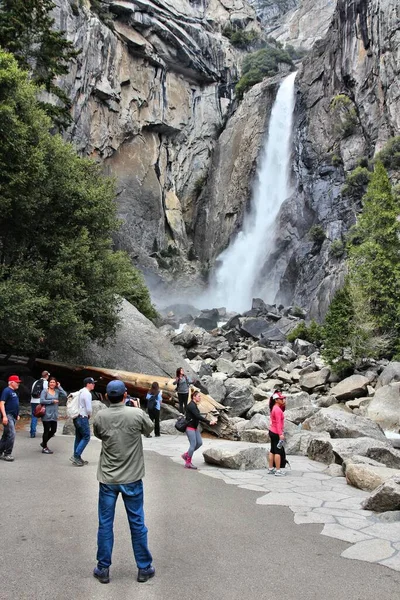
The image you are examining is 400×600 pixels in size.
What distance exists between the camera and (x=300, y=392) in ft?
73.7

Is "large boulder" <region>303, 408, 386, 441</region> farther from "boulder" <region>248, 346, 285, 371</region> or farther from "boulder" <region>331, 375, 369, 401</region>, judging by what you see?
"boulder" <region>248, 346, 285, 371</region>

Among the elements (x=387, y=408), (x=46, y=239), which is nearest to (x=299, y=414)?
(x=387, y=408)

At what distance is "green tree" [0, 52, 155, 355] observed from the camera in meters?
14.7

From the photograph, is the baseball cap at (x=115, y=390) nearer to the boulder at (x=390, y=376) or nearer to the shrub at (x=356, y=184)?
the boulder at (x=390, y=376)

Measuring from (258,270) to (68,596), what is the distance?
5277 centimetres

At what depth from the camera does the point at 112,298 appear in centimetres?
1802

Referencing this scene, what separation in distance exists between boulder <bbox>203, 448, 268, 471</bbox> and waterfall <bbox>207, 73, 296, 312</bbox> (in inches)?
1791

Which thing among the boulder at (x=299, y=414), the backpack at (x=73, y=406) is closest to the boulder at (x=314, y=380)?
the boulder at (x=299, y=414)

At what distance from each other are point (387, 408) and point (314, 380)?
707 cm

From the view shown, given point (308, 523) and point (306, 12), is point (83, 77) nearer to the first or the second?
point (308, 523)

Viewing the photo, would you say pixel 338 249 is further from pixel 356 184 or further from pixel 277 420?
pixel 277 420

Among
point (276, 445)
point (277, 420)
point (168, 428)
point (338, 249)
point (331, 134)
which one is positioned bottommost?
point (168, 428)

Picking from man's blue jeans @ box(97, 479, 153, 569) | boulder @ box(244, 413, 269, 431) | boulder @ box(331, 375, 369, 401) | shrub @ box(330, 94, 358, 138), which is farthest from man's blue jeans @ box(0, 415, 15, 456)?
shrub @ box(330, 94, 358, 138)

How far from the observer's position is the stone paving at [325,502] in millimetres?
5137
